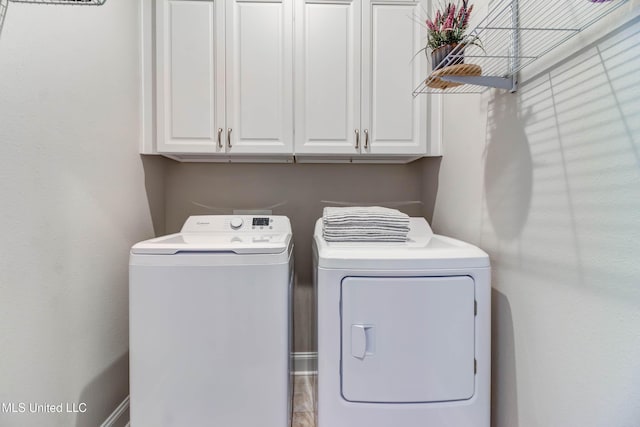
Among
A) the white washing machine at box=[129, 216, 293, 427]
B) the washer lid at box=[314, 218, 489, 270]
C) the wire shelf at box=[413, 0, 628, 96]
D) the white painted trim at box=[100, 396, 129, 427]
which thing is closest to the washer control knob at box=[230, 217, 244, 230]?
the white washing machine at box=[129, 216, 293, 427]

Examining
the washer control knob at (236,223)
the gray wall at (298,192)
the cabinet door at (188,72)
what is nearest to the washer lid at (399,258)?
the washer control knob at (236,223)

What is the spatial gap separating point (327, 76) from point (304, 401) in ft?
6.31

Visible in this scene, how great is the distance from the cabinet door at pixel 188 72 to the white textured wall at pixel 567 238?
1386 mm

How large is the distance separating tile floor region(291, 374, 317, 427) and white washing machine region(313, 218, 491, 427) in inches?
23.4

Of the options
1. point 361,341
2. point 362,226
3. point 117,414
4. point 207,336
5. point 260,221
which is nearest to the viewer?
point 361,341

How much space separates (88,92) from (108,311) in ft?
3.25

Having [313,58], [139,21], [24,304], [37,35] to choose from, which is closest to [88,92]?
[37,35]

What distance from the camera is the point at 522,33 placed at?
1.05 metres

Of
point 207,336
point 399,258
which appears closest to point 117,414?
point 207,336

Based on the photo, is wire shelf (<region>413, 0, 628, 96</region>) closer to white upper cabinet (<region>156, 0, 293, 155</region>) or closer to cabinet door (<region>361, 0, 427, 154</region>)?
cabinet door (<region>361, 0, 427, 154</region>)

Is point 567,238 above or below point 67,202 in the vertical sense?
below

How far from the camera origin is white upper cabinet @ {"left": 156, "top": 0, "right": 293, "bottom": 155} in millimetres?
1609

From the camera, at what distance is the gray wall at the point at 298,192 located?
2.03 m

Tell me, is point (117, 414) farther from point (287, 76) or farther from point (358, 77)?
point (358, 77)
